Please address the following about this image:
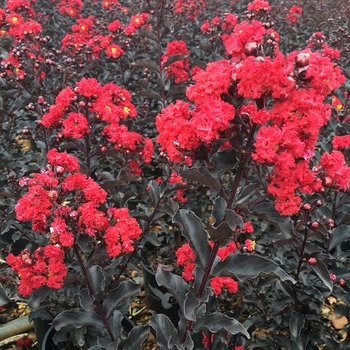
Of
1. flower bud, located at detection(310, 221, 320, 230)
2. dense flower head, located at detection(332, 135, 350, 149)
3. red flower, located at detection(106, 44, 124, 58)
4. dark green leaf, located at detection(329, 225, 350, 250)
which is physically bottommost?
dark green leaf, located at detection(329, 225, 350, 250)

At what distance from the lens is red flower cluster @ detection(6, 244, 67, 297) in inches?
62.8

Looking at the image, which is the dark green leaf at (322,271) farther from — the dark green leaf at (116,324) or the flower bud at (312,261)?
the dark green leaf at (116,324)

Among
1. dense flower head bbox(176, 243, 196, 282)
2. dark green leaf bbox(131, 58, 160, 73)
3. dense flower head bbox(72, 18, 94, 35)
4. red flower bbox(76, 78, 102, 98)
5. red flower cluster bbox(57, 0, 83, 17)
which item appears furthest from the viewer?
red flower cluster bbox(57, 0, 83, 17)

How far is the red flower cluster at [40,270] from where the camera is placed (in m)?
1.60

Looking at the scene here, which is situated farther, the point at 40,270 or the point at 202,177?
the point at 40,270

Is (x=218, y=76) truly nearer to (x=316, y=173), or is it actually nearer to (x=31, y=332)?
(x=316, y=173)

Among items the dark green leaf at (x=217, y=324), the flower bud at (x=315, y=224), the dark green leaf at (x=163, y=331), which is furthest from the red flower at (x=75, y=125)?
the flower bud at (x=315, y=224)

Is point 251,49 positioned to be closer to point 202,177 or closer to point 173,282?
point 202,177

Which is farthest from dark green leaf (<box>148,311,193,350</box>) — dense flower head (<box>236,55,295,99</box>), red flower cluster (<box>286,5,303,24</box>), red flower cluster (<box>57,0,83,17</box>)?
red flower cluster (<box>286,5,303,24</box>)

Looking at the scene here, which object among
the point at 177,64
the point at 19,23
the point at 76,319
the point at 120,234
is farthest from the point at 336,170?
the point at 19,23

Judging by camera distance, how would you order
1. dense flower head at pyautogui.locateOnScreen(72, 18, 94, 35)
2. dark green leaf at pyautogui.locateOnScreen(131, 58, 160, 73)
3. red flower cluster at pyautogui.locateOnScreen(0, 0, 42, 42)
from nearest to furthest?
dark green leaf at pyautogui.locateOnScreen(131, 58, 160, 73), red flower cluster at pyautogui.locateOnScreen(0, 0, 42, 42), dense flower head at pyautogui.locateOnScreen(72, 18, 94, 35)

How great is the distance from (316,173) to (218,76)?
672mm

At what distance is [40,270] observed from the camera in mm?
1611

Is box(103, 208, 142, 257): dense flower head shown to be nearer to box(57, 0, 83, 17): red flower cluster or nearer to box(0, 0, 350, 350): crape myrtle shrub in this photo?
box(0, 0, 350, 350): crape myrtle shrub
